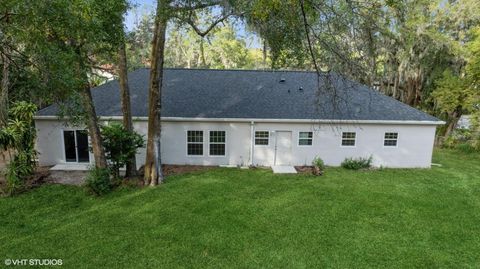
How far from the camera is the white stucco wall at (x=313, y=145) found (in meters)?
12.8

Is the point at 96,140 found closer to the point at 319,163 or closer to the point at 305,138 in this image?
the point at 305,138

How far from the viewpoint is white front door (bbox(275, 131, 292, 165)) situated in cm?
1297

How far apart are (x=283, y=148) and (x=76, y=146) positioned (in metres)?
8.73

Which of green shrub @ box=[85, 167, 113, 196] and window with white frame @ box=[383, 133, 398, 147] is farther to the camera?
window with white frame @ box=[383, 133, 398, 147]

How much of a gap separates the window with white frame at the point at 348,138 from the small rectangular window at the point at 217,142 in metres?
5.31

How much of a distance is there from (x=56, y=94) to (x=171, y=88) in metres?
9.27

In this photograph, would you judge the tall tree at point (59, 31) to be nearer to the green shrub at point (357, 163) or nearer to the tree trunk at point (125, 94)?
the tree trunk at point (125, 94)

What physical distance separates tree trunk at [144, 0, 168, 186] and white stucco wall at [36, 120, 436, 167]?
99.8 inches

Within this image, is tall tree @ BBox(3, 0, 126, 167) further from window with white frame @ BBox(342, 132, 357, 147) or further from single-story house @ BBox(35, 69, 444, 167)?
window with white frame @ BBox(342, 132, 357, 147)

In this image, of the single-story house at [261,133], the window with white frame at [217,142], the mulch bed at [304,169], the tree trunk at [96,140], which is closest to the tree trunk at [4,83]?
the tree trunk at [96,140]

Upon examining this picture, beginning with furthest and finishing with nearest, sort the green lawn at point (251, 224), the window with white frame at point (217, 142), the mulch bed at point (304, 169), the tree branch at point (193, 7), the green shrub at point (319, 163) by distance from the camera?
the window with white frame at point (217, 142) → the green shrub at point (319, 163) → the mulch bed at point (304, 169) → the tree branch at point (193, 7) → the green lawn at point (251, 224)

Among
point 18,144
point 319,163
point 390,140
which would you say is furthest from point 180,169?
point 390,140

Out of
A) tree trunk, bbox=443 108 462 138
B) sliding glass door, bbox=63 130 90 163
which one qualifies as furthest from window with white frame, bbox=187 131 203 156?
tree trunk, bbox=443 108 462 138

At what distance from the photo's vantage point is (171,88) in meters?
14.4
